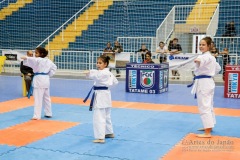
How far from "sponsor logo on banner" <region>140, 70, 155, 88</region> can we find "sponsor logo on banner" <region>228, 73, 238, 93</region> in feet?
7.66

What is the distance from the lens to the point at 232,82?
1030cm

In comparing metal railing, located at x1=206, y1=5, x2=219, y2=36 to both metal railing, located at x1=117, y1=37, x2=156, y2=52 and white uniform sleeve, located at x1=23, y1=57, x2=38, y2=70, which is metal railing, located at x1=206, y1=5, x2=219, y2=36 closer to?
metal railing, located at x1=117, y1=37, x2=156, y2=52

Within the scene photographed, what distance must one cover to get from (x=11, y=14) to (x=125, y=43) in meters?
9.24

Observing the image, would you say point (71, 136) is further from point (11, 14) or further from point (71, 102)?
point (11, 14)

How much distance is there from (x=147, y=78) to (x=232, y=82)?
103 inches

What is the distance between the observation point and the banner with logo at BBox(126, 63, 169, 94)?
11.0 metres

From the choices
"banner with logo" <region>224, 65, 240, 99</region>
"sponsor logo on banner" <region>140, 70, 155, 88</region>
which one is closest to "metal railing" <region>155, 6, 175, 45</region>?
"sponsor logo on banner" <region>140, 70, 155, 88</region>

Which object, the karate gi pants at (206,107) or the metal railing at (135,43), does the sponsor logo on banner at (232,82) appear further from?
the metal railing at (135,43)

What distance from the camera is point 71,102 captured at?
939cm

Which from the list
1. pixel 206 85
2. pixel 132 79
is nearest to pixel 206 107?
pixel 206 85

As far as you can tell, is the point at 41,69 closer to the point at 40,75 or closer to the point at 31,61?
the point at 40,75

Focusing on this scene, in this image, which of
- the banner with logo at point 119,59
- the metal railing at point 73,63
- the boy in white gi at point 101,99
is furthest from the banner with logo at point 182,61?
the boy in white gi at point 101,99

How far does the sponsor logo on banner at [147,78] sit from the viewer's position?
11.0m

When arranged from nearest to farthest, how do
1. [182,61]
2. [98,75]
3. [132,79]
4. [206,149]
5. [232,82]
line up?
[206,149], [98,75], [232,82], [132,79], [182,61]
